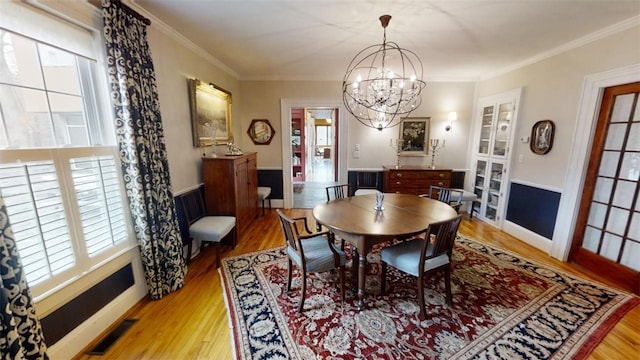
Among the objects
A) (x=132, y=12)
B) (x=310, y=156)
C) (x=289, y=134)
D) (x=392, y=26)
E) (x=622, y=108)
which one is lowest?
(x=310, y=156)

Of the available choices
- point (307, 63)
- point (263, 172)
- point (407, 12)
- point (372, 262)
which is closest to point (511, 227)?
point (372, 262)

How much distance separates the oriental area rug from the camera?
1.70 m

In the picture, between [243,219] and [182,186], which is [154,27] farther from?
[243,219]

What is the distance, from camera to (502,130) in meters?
3.93

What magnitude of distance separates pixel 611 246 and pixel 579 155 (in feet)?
3.36

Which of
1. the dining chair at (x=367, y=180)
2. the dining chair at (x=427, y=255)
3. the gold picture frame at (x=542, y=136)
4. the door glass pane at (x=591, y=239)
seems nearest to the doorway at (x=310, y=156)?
the dining chair at (x=367, y=180)

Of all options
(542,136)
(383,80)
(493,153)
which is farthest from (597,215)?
(383,80)

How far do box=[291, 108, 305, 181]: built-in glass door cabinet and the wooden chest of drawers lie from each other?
394 cm

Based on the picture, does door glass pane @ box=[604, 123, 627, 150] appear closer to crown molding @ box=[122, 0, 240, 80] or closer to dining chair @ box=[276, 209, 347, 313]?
dining chair @ box=[276, 209, 347, 313]

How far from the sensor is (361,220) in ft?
7.16

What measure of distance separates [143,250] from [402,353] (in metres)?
2.25

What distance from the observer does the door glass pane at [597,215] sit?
2.67 metres

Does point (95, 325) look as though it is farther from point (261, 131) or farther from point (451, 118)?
point (451, 118)

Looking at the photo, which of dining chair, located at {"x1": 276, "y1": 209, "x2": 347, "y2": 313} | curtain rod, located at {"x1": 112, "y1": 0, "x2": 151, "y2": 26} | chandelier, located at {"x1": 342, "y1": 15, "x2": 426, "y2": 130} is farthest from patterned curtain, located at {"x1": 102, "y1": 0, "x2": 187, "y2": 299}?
chandelier, located at {"x1": 342, "y1": 15, "x2": 426, "y2": 130}
